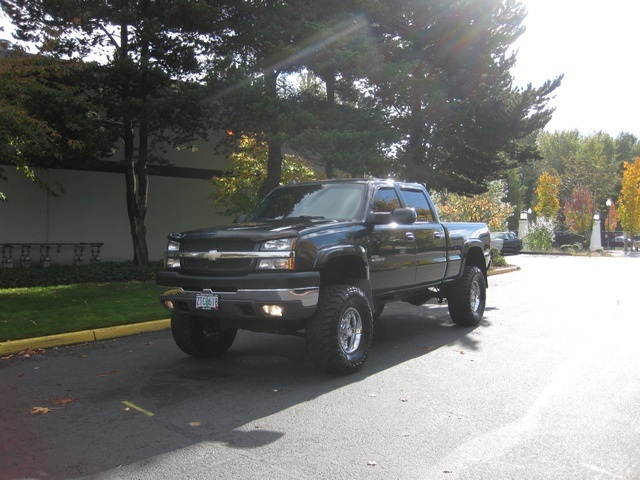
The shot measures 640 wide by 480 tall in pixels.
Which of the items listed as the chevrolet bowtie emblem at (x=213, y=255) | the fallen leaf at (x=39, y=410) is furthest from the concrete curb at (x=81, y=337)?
the chevrolet bowtie emblem at (x=213, y=255)

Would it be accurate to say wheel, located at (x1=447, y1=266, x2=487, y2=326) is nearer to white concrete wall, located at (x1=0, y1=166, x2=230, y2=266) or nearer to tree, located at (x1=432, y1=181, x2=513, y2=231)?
white concrete wall, located at (x1=0, y1=166, x2=230, y2=266)

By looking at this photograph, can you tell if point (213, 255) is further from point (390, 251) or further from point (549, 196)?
point (549, 196)

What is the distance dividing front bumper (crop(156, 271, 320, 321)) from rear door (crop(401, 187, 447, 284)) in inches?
93.4

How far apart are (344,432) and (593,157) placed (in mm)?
51434

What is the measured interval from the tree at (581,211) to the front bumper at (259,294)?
4227 centimetres

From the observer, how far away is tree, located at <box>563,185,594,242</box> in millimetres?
42875

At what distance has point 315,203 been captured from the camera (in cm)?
718

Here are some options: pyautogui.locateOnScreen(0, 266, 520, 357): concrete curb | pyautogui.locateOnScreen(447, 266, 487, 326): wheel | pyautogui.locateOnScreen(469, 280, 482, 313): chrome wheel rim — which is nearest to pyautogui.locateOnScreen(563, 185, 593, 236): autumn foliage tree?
pyautogui.locateOnScreen(469, 280, 482, 313): chrome wheel rim

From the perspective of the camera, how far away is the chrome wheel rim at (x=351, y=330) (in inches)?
242

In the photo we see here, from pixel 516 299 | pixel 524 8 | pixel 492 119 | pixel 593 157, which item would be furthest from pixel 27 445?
pixel 593 157

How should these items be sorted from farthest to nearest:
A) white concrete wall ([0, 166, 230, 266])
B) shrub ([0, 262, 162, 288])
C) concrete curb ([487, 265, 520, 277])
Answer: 1. concrete curb ([487, 265, 520, 277])
2. white concrete wall ([0, 166, 230, 266])
3. shrub ([0, 262, 162, 288])

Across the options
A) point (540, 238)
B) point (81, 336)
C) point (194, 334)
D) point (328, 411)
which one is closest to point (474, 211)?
point (540, 238)

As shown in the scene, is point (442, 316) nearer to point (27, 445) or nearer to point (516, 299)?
point (516, 299)

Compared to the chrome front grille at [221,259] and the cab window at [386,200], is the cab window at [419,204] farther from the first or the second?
the chrome front grille at [221,259]
